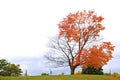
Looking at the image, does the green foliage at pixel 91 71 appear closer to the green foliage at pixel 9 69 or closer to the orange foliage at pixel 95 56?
the orange foliage at pixel 95 56

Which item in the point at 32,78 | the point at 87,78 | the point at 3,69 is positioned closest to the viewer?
the point at 32,78

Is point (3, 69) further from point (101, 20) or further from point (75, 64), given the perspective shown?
point (101, 20)

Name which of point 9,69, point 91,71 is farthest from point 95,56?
point 9,69

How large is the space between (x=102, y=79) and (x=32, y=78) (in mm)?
9758

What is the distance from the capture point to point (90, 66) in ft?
199

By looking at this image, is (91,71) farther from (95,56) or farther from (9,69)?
(9,69)

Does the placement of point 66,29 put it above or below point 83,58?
above

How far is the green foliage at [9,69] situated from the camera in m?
58.7

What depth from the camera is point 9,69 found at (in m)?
59.3

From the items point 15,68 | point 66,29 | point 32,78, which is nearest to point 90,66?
point 66,29

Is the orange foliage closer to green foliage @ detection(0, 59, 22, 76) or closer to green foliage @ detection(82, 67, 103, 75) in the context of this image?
green foliage @ detection(82, 67, 103, 75)

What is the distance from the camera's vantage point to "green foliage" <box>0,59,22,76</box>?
5872cm

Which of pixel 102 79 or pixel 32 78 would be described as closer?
pixel 32 78

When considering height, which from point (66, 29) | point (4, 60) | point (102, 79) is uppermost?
point (66, 29)
